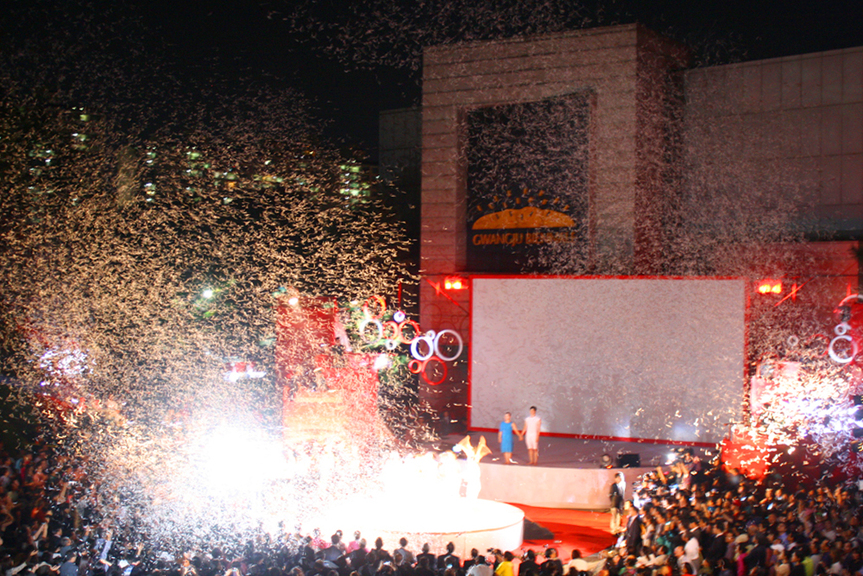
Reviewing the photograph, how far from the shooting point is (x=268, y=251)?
895cm

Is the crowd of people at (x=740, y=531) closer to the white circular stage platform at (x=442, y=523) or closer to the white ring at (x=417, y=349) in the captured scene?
the white circular stage platform at (x=442, y=523)

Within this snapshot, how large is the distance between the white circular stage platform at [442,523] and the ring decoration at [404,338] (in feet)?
12.1

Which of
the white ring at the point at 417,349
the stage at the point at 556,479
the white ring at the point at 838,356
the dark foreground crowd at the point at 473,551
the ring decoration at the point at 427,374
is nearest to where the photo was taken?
the dark foreground crowd at the point at 473,551

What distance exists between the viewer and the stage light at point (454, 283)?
13.1m

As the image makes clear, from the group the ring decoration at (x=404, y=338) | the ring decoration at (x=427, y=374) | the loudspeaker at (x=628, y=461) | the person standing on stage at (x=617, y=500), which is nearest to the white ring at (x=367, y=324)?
the ring decoration at (x=404, y=338)

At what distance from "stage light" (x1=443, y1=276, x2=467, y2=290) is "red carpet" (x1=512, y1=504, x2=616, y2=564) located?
217 inches

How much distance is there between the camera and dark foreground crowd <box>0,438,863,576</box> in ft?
14.6

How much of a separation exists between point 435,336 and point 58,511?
8.15 m

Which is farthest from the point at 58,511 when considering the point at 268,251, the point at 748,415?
the point at 748,415

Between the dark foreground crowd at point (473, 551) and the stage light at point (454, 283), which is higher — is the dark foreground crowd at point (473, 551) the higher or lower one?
the lower one

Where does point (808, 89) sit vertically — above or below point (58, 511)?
above

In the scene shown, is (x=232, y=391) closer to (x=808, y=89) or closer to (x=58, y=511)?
(x=58, y=511)

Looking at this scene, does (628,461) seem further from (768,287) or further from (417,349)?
(417,349)

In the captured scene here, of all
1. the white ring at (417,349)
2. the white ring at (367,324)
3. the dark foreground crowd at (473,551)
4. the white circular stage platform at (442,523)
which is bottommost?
the white circular stage platform at (442,523)
